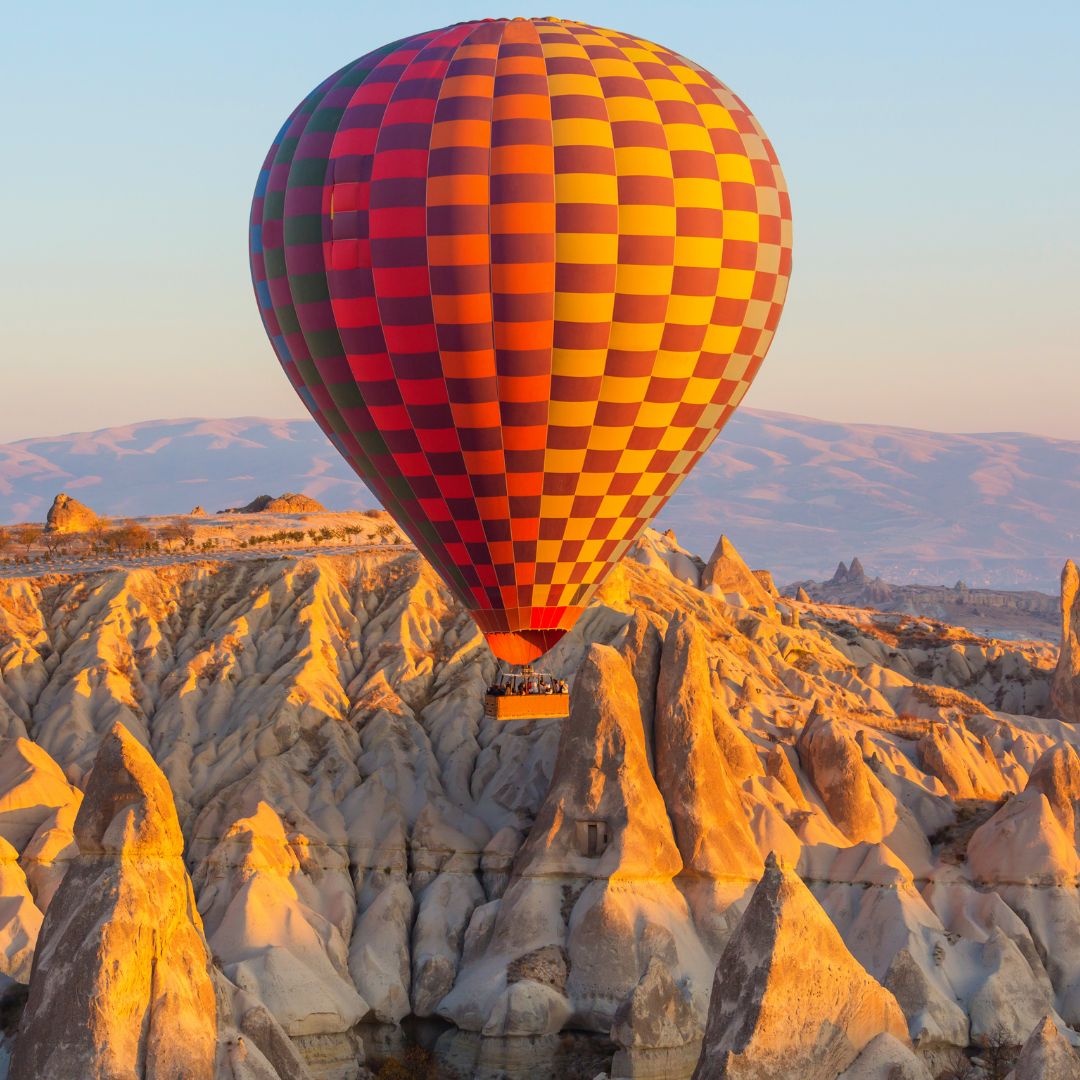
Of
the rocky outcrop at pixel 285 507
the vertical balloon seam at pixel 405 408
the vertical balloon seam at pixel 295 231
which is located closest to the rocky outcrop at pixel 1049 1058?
the vertical balloon seam at pixel 405 408

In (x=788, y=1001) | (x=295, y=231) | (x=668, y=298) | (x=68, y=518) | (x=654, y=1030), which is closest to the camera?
(x=788, y=1001)

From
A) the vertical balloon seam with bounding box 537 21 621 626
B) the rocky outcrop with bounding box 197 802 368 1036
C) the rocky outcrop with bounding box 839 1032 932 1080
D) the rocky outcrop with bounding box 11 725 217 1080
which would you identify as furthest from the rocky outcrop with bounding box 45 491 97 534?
the rocky outcrop with bounding box 839 1032 932 1080

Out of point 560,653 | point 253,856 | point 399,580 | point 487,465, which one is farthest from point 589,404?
point 399,580

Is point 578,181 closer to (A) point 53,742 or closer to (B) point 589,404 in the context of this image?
(B) point 589,404

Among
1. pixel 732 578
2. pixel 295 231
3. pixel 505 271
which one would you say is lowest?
pixel 732 578

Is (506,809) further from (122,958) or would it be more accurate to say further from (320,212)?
(122,958)

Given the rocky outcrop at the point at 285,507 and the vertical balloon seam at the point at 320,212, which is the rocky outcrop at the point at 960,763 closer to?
the vertical balloon seam at the point at 320,212

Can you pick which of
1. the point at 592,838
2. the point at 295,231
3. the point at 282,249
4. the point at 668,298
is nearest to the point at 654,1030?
the point at 592,838
